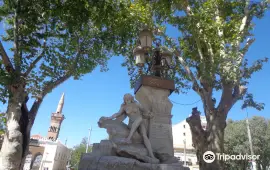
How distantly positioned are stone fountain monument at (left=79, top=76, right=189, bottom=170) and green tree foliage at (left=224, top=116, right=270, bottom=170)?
18.0 meters

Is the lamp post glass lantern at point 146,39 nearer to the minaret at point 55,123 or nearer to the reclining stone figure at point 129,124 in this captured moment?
the reclining stone figure at point 129,124

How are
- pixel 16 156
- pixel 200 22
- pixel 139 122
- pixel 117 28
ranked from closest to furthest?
1. pixel 139 122
2. pixel 16 156
3. pixel 200 22
4. pixel 117 28

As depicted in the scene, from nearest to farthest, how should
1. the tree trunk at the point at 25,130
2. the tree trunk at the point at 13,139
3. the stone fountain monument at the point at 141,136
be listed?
1. the stone fountain monument at the point at 141,136
2. the tree trunk at the point at 13,139
3. the tree trunk at the point at 25,130

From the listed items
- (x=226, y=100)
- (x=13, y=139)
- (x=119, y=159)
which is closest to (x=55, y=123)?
(x=13, y=139)

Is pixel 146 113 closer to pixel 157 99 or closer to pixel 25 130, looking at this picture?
pixel 157 99

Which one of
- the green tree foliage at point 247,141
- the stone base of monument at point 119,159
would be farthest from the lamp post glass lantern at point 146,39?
the green tree foliage at point 247,141

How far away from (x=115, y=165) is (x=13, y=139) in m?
5.33

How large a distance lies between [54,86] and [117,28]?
4306 mm

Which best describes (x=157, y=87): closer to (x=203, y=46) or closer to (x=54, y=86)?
(x=203, y=46)

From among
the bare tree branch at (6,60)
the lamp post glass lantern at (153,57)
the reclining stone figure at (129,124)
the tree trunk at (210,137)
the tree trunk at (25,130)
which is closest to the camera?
the reclining stone figure at (129,124)

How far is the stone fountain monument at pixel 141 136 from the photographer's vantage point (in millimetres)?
3246

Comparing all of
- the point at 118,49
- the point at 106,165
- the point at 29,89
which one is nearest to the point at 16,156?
the point at 29,89

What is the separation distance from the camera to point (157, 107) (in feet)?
14.8

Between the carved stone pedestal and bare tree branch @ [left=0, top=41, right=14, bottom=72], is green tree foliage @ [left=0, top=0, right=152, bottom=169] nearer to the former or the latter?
bare tree branch @ [left=0, top=41, right=14, bottom=72]
